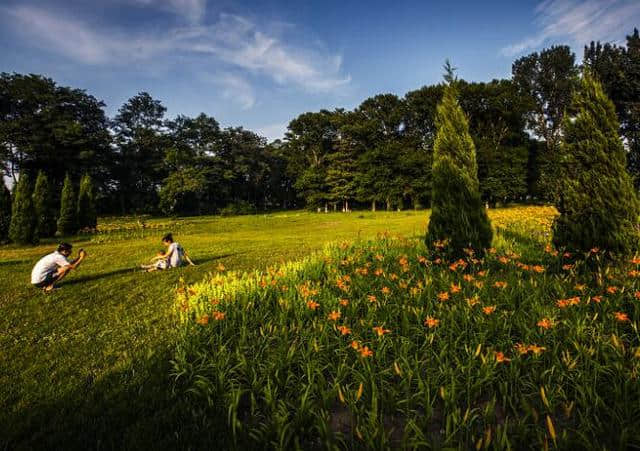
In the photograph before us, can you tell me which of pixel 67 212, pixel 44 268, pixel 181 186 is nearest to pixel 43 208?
pixel 67 212

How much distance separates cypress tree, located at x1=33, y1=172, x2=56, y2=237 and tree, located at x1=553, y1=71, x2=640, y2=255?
77.4 feet

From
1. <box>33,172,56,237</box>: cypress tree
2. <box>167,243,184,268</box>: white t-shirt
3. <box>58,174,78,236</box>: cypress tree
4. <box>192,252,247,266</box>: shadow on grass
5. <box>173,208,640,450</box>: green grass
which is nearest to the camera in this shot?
<box>173,208,640,450</box>: green grass

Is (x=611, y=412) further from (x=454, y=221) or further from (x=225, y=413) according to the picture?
(x=454, y=221)

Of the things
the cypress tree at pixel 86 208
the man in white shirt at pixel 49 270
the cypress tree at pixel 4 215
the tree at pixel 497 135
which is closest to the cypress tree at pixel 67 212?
the cypress tree at pixel 86 208

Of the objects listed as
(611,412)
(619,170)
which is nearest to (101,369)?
(611,412)

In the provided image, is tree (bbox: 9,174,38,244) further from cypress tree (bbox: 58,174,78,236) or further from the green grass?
the green grass

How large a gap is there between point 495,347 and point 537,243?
669 centimetres

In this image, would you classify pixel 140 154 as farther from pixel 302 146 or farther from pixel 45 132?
pixel 302 146

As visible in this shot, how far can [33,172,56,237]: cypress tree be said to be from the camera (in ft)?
59.9

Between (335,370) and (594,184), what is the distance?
6025 millimetres

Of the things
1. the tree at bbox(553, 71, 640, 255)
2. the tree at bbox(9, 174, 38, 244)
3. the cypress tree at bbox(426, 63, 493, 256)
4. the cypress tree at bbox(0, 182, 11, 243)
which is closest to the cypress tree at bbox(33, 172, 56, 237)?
the tree at bbox(9, 174, 38, 244)

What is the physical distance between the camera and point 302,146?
57344mm

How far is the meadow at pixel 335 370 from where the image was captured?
2.51m

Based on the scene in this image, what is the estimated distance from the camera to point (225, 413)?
2865 mm
